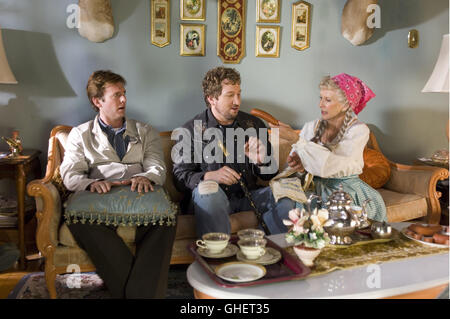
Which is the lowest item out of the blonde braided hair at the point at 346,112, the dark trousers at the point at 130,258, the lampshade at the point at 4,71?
the dark trousers at the point at 130,258

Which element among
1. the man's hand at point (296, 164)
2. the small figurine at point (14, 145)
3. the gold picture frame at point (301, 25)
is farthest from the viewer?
the gold picture frame at point (301, 25)

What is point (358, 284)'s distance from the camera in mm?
1680

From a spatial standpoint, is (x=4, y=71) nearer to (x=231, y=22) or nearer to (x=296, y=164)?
(x=231, y=22)

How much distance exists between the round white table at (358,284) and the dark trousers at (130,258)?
39cm

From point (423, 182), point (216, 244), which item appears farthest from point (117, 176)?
point (423, 182)

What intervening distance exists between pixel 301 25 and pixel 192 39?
2.75ft

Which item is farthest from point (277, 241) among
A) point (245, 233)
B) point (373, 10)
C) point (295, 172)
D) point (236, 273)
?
point (373, 10)

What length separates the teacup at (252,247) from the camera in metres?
1.84

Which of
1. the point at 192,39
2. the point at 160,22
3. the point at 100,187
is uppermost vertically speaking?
the point at 160,22

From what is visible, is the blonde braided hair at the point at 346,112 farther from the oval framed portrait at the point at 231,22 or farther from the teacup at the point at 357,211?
the oval framed portrait at the point at 231,22

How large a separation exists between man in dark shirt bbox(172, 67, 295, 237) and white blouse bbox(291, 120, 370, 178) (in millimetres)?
251

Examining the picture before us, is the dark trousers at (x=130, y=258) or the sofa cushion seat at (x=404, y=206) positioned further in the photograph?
the sofa cushion seat at (x=404, y=206)

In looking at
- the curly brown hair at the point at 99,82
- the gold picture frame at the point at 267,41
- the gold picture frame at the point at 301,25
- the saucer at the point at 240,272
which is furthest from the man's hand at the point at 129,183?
the gold picture frame at the point at 301,25

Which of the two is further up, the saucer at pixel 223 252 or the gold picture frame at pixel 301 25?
the gold picture frame at pixel 301 25
